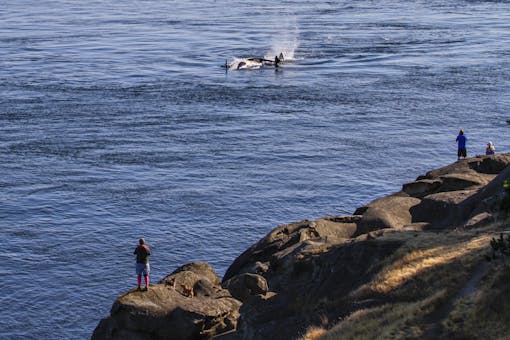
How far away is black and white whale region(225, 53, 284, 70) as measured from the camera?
9656 cm

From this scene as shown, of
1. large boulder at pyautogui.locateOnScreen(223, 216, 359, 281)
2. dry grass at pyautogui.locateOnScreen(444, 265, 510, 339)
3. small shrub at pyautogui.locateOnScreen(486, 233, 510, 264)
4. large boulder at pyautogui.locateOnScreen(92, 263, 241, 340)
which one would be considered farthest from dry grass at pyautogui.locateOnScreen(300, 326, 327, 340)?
large boulder at pyautogui.locateOnScreen(223, 216, 359, 281)

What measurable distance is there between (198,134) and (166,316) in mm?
39520

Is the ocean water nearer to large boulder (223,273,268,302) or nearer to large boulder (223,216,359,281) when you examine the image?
large boulder (223,216,359,281)

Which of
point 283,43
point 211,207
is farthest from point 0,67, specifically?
point 211,207

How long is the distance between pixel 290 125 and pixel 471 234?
44.9 metres

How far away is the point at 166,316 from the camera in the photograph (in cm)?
3219

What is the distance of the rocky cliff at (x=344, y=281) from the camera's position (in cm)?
2469

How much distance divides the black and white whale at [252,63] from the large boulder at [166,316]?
210 feet

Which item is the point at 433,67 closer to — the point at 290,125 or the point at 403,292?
the point at 290,125

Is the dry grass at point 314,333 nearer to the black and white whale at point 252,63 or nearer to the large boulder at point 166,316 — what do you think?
the large boulder at point 166,316

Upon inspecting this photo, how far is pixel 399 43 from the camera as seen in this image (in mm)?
107438

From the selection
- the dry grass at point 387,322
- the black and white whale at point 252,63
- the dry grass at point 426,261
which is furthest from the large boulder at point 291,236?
the black and white whale at point 252,63

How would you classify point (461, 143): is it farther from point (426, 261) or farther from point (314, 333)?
point (314, 333)

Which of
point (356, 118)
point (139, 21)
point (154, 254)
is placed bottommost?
point (154, 254)
